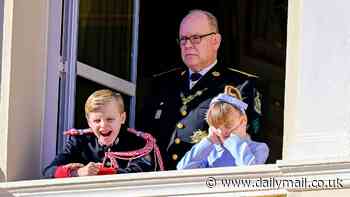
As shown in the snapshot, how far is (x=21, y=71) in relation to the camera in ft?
34.0

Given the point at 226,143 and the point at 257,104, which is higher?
the point at 257,104

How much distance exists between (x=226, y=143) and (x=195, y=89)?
0.46 m

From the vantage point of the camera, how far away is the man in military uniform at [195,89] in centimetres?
1020

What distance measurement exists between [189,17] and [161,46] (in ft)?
2.13

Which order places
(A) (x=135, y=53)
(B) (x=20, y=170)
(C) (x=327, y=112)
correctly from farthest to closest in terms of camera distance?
(A) (x=135, y=53) → (B) (x=20, y=170) → (C) (x=327, y=112)

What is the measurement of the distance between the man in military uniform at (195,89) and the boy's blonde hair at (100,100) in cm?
27

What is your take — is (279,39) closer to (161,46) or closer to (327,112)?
(161,46)

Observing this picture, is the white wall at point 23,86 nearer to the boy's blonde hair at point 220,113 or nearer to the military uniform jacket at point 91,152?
the military uniform jacket at point 91,152

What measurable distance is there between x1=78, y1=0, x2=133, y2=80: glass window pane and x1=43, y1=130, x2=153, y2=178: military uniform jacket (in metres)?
0.61

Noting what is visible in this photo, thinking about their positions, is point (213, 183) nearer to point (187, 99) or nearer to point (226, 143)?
point (226, 143)

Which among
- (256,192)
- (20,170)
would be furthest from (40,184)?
(256,192)

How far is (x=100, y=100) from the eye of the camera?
10.2 meters

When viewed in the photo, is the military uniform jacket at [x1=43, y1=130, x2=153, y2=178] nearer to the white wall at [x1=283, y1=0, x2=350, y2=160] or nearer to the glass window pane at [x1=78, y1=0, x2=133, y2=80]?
the glass window pane at [x1=78, y1=0, x2=133, y2=80]

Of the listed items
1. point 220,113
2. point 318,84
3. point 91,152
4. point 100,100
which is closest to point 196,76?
point 220,113
